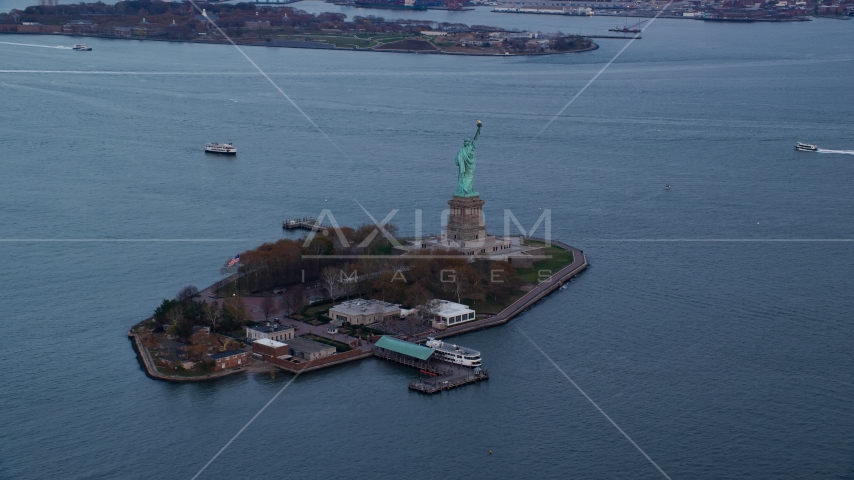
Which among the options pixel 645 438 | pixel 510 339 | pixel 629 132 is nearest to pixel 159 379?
pixel 510 339

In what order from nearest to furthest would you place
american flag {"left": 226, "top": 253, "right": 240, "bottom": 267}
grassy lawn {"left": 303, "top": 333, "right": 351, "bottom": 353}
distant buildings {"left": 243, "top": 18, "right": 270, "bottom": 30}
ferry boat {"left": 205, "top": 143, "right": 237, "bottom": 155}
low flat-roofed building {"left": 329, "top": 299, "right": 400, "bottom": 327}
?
grassy lawn {"left": 303, "top": 333, "right": 351, "bottom": 353}, low flat-roofed building {"left": 329, "top": 299, "right": 400, "bottom": 327}, american flag {"left": 226, "top": 253, "right": 240, "bottom": 267}, ferry boat {"left": 205, "top": 143, "right": 237, "bottom": 155}, distant buildings {"left": 243, "top": 18, "right": 270, "bottom": 30}

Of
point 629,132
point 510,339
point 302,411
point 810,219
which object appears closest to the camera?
point 302,411

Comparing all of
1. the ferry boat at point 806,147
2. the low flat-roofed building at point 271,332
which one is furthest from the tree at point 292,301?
the ferry boat at point 806,147

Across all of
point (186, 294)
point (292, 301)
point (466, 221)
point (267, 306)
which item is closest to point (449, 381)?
point (292, 301)

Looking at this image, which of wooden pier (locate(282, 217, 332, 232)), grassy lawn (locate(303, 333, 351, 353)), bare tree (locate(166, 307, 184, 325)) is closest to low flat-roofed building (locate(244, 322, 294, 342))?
grassy lawn (locate(303, 333, 351, 353))

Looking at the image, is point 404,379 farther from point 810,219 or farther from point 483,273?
point 810,219

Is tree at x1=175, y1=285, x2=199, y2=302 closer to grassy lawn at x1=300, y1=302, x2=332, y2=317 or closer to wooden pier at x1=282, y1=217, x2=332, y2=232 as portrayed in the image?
grassy lawn at x1=300, y1=302, x2=332, y2=317

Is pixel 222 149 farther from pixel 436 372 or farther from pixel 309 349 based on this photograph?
pixel 436 372
